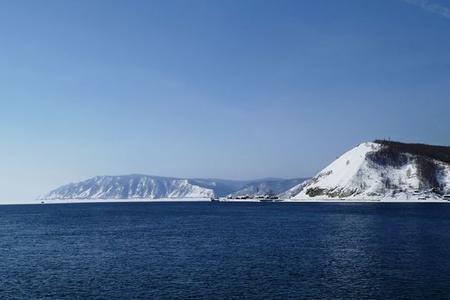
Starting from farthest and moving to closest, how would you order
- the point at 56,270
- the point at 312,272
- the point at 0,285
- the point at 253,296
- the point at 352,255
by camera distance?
1. the point at 352,255
2. the point at 56,270
3. the point at 312,272
4. the point at 0,285
5. the point at 253,296

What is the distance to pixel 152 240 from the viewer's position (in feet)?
329

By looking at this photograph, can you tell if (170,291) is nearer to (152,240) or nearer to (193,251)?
(193,251)

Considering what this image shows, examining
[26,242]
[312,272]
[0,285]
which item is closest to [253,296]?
[312,272]

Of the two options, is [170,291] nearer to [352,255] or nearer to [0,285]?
[0,285]

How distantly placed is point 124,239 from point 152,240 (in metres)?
Answer: 7.91

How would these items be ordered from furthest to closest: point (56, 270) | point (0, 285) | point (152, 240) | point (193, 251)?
1. point (152, 240)
2. point (193, 251)
3. point (56, 270)
4. point (0, 285)

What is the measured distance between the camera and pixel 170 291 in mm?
51531

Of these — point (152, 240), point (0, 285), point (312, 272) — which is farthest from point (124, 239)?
point (312, 272)

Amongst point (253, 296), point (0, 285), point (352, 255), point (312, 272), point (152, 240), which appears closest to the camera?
point (253, 296)

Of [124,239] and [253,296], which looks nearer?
[253,296]

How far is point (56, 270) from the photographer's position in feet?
215

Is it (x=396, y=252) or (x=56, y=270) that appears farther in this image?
(x=396, y=252)

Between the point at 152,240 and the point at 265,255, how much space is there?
33022 mm

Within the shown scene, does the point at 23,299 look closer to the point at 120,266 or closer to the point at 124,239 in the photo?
the point at 120,266
